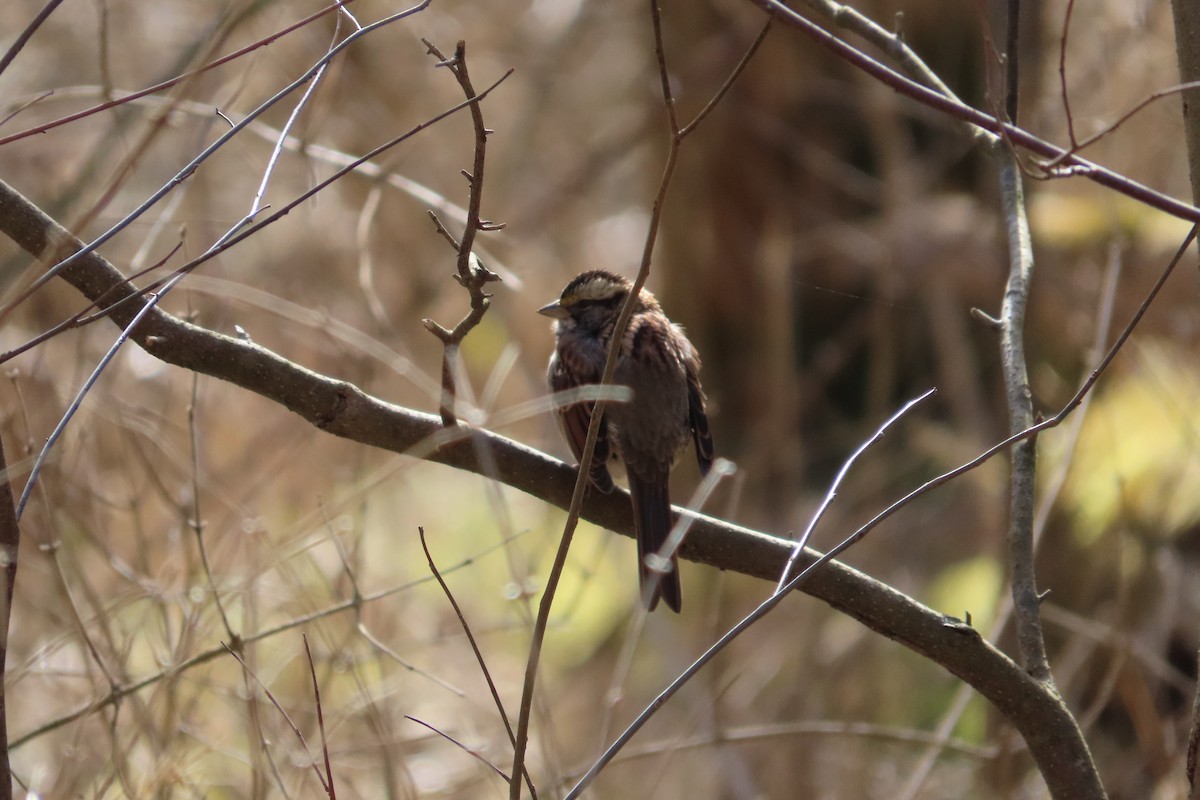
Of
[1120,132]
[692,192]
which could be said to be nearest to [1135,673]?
[1120,132]

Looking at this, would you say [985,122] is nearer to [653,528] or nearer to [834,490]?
[834,490]

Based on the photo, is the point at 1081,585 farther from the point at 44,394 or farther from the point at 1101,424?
the point at 44,394

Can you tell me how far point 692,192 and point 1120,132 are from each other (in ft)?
8.00

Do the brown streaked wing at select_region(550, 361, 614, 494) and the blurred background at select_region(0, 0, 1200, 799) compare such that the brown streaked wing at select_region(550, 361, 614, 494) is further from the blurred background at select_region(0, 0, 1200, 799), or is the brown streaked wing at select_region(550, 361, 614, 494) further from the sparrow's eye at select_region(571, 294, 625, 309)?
the blurred background at select_region(0, 0, 1200, 799)

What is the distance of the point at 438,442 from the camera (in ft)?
7.47

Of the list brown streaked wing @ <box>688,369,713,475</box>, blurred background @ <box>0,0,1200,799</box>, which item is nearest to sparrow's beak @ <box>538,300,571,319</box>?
brown streaked wing @ <box>688,369,713,475</box>

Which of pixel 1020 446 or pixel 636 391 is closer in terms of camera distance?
pixel 1020 446

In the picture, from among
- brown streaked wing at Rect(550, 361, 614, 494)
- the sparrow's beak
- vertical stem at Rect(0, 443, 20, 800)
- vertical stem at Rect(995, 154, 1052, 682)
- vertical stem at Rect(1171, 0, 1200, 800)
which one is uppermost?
the sparrow's beak

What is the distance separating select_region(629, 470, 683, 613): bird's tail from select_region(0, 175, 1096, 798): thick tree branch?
72cm

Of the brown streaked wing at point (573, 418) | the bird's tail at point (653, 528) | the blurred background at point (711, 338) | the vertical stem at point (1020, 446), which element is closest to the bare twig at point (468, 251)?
the bird's tail at point (653, 528)

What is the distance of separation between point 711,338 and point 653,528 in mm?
4505

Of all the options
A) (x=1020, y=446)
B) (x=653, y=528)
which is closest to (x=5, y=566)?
(x=653, y=528)

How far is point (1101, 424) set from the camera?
608cm

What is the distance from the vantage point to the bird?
3.61 metres
